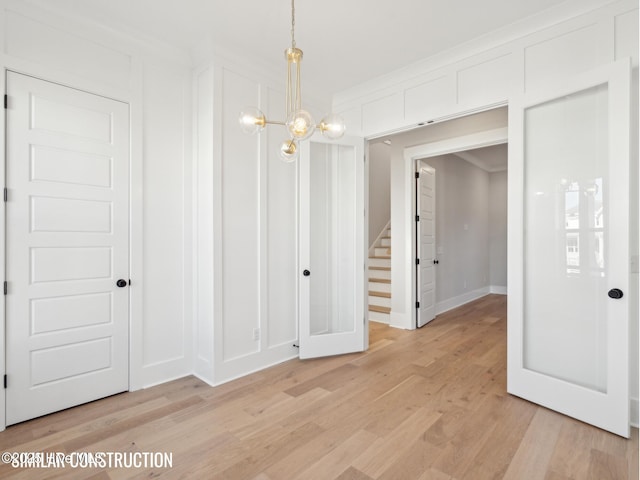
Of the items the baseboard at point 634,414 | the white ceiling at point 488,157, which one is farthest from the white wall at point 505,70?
the white ceiling at point 488,157

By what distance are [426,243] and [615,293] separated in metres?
2.99

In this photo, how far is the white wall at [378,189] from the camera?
7.04 metres

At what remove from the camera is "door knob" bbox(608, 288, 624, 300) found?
7.29ft

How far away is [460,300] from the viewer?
6.61m

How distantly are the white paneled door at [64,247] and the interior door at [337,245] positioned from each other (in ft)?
6.07

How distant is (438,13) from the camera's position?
265 centimetres

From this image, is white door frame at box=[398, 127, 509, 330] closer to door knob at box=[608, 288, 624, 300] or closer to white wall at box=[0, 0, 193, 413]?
Result: door knob at box=[608, 288, 624, 300]

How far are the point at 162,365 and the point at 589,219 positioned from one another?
3.68 meters

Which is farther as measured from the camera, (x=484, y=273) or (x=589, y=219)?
(x=484, y=273)

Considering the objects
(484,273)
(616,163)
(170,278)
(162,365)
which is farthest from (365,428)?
(484,273)

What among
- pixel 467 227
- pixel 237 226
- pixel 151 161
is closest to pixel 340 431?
pixel 237 226

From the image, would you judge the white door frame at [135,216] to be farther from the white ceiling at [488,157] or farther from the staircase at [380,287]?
the white ceiling at [488,157]

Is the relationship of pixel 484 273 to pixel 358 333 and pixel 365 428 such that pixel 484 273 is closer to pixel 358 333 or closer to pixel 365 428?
pixel 358 333

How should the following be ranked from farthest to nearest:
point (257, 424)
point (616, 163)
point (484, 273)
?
point (484, 273) < point (257, 424) < point (616, 163)
